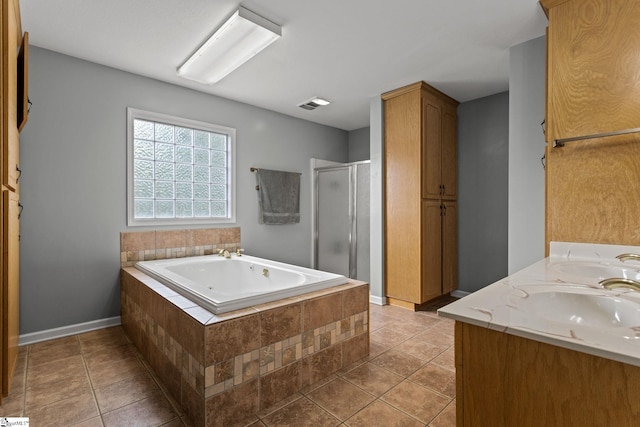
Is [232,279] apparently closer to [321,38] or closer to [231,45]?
[231,45]

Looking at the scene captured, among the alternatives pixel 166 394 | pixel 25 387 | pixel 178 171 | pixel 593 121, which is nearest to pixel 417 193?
pixel 593 121

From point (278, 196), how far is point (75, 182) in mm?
2016

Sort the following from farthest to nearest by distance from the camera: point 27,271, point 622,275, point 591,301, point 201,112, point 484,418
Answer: point 201,112 → point 27,271 → point 622,275 → point 591,301 → point 484,418

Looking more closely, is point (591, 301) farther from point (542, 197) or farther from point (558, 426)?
point (542, 197)

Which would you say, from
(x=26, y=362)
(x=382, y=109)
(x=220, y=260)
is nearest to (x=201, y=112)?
A: (x=220, y=260)

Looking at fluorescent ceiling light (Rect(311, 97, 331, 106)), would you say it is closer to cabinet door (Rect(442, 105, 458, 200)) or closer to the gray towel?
the gray towel

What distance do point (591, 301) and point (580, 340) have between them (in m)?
0.42

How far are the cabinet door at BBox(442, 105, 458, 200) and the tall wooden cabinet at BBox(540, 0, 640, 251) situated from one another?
170cm

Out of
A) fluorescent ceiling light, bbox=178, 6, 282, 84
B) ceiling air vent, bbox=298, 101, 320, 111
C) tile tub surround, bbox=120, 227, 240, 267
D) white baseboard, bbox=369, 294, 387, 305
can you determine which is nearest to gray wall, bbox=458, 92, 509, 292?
white baseboard, bbox=369, 294, 387, 305

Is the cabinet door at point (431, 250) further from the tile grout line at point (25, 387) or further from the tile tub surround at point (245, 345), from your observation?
the tile grout line at point (25, 387)

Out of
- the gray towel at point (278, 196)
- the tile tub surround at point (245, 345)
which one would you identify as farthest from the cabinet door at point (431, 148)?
the gray towel at point (278, 196)

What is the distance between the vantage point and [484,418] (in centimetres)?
71

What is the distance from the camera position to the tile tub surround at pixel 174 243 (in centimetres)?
287

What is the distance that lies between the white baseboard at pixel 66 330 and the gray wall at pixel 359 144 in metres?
3.59
